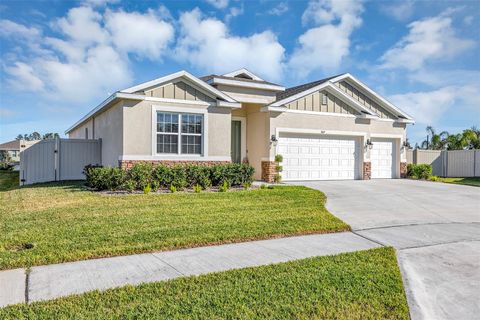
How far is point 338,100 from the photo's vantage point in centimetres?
1741

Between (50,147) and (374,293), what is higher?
(50,147)

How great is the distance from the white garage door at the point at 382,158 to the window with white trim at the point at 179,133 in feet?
31.1

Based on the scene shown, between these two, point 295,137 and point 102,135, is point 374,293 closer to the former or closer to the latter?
point 295,137

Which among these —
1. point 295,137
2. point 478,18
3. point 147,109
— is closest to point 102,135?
point 147,109

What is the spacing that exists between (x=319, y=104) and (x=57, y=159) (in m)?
12.6

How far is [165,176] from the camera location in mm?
12383

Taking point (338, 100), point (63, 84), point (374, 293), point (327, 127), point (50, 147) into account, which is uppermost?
point (63, 84)

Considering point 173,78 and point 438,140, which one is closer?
point 173,78

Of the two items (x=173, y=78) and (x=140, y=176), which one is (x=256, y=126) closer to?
(x=173, y=78)

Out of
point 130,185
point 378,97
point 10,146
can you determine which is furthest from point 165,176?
point 10,146

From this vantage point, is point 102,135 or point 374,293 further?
point 102,135

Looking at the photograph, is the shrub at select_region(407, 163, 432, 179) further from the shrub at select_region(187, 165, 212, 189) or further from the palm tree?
the palm tree

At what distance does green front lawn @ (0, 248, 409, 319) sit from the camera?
142 inches

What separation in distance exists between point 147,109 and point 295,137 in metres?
6.82
